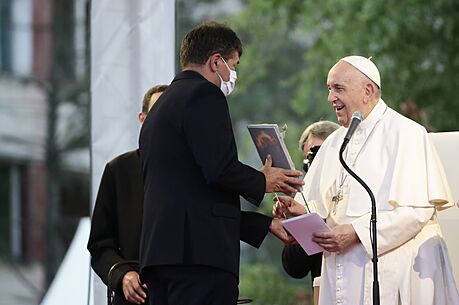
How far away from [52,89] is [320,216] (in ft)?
37.3

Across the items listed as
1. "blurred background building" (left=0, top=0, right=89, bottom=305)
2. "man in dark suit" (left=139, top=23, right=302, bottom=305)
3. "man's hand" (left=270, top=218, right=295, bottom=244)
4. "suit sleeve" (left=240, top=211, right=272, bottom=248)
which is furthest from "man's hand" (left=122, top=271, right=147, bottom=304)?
"blurred background building" (left=0, top=0, right=89, bottom=305)

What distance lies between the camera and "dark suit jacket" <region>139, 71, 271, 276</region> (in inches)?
203

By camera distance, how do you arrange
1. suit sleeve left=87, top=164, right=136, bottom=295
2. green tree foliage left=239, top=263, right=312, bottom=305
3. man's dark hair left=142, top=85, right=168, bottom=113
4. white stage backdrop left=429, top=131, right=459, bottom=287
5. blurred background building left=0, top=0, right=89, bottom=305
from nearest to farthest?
suit sleeve left=87, top=164, right=136, bottom=295, man's dark hair left=142, top=85, right=168, bottom=113, white stage backdrop left=429, top=131, right=459, bottom=287, green tree foliage left=239, top=263, right=312, bottom=305, blurred background building left=0, top=0, right=89, bottom=305

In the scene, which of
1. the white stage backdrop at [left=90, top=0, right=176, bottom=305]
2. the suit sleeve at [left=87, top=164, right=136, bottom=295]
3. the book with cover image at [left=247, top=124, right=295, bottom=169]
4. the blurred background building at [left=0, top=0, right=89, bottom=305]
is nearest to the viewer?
the book with cover image at [left=247, top=124, right=295, bottom=169]

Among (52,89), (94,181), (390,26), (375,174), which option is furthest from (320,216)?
(52,89)

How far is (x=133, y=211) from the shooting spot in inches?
230

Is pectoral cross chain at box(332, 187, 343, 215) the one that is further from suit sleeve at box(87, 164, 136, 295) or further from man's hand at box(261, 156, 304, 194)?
suit sleeve at box(87, 164, 136, 295)

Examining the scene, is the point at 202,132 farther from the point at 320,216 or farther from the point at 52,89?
the point at 52,89

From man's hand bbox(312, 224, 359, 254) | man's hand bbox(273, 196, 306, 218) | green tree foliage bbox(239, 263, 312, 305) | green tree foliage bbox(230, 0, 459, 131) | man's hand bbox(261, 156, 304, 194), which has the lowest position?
green tree foliage bbox(239, 263, 312, 305)

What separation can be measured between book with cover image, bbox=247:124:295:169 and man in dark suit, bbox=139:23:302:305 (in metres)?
0.23

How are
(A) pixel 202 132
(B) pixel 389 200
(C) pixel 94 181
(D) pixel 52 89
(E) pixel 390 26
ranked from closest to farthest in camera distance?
(A) pixel 202 132
(B) pixel 389 200
(C) pixel 94 181
(E) pixel 390 26
(D) pixel 52 89

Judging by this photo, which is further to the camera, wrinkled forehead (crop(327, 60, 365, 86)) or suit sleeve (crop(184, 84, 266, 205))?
wrinkled forehead (crop(327, 60, 365, 86))

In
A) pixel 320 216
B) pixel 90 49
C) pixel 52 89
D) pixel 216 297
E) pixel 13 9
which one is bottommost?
pixel 216 297

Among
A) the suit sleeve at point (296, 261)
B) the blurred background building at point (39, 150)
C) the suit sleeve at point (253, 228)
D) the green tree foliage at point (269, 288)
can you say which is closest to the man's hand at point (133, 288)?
the suit sleeve at point (253, 228)
